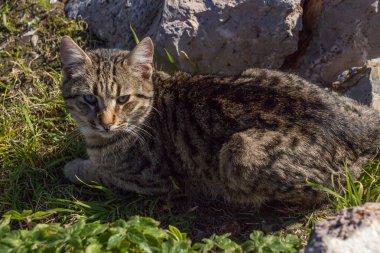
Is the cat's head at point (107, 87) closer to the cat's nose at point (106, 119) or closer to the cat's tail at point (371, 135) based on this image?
the cat's nose at point (106, 119)

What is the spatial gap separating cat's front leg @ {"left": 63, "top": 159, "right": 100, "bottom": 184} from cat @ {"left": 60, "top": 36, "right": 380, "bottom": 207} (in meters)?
0.05

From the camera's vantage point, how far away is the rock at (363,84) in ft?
14.1

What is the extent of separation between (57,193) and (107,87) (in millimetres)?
1076

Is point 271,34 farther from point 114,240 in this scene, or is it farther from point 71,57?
point 114,240

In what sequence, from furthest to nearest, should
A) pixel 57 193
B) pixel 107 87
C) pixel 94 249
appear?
1. pixel 57 193
2. pixel 107 87
3. pixel 94 249

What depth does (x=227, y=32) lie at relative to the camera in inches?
178

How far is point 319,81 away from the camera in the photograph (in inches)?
183

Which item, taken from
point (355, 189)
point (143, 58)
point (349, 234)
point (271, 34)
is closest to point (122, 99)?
point (143, 58)

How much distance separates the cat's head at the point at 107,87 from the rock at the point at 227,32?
2.92ft

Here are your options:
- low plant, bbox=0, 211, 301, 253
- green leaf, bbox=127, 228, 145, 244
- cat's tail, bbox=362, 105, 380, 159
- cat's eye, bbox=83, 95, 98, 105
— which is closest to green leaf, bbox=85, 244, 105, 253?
low plant, bbox=0, 211, 301, 253

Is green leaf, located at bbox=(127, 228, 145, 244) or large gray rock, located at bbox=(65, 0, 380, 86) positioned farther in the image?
large gray rock, located at bbox=(65, 0, 380, 86)

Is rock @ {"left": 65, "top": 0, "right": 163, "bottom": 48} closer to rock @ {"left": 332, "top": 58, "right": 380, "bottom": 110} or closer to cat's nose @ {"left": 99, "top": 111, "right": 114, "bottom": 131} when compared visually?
cat's nose @ {"left": 99, "top": 111, "right": 114, "bottom": 131}

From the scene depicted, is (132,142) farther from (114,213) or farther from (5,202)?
(5,202)

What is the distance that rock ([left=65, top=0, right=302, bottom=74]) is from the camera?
4441 millimetres
